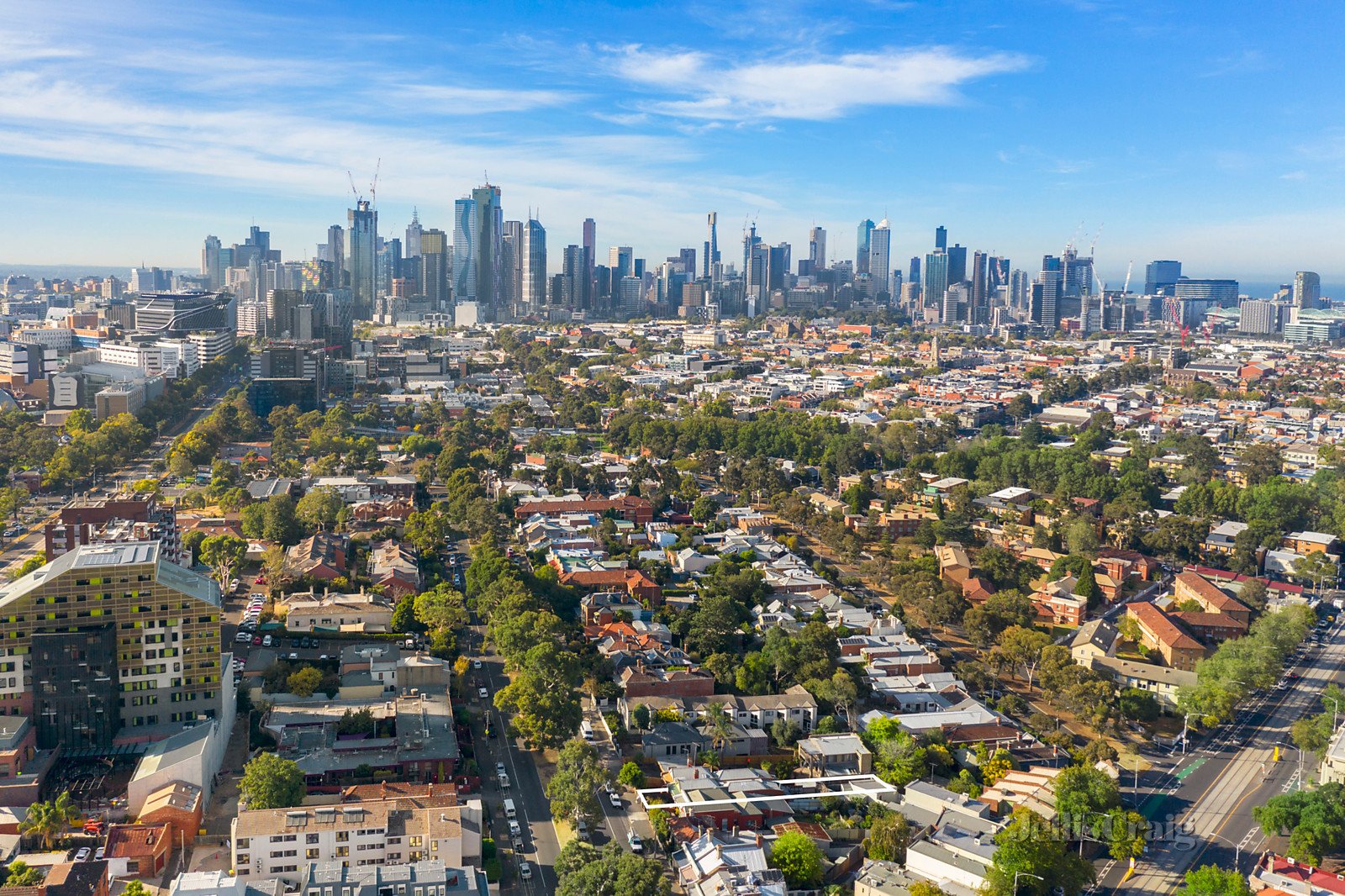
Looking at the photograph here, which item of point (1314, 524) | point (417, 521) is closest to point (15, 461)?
point (417, 521)

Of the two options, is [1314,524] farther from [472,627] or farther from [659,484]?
[472,627]

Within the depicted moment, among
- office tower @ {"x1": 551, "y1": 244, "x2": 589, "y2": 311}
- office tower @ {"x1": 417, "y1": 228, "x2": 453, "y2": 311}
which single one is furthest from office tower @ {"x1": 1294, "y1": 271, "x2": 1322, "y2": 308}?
office tower @ {"x1": 417, "y1": 228, "x2": 453, "y2": 311}

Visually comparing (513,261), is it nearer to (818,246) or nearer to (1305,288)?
(818,246)

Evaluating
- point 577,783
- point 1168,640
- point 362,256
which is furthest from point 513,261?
point 577,783

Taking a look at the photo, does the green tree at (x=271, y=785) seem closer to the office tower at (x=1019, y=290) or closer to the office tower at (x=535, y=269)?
the office tower at (x=535, y=269)

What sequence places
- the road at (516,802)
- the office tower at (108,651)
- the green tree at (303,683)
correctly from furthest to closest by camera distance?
the green tree at (303,683), the office tower at (108,651), the road at (516,802)

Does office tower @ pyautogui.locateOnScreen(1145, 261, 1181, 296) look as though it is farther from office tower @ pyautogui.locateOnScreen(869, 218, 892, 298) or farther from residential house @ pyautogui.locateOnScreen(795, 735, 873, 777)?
residential house @ pyautogui.locateOnScreen(795, 735, 873, 777)

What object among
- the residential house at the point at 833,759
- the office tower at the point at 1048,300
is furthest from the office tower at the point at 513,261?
the residential house at the point at 833,759
